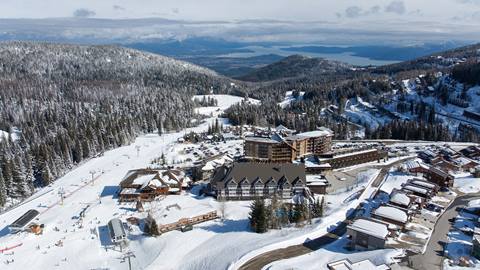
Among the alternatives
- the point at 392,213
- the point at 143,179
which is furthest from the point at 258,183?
the point at 143,179

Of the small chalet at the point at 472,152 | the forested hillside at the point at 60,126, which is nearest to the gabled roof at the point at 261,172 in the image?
the small chalet at the point at 472,152

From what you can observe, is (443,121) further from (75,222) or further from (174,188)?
(75,222)

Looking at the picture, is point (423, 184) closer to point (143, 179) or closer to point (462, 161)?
point (462, 161)

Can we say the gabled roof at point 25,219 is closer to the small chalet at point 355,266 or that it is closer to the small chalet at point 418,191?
the small chalet at point 355,266

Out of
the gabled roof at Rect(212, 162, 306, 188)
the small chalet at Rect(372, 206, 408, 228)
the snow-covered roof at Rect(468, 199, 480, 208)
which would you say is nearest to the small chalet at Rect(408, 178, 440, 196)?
the snow-covered roof at Rect(468, 199, 480, 208)

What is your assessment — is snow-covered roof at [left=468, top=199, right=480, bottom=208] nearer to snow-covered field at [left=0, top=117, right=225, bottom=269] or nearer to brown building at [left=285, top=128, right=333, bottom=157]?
brown building at [left=285, top=128, right=333, bottom=157]

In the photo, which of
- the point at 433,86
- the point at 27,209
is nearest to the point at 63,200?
the point at 27,209

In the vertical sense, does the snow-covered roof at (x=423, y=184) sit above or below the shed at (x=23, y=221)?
above
